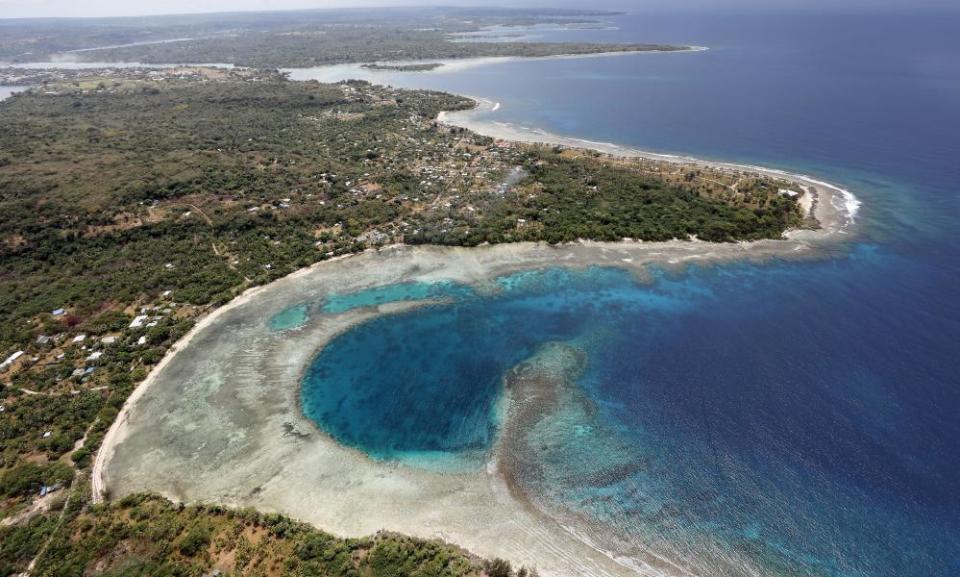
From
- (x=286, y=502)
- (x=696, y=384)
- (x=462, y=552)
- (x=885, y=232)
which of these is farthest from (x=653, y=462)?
(x=885, y=232)

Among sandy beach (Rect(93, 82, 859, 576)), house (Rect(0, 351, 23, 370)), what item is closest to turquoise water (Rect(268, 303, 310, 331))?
sandy beach (Rect(93, 82, 859, 576))

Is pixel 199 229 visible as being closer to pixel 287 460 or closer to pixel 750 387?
pixel 287 460

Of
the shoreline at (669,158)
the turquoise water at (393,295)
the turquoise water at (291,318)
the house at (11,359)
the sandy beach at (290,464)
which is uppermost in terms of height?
the shoreline at (669,158)

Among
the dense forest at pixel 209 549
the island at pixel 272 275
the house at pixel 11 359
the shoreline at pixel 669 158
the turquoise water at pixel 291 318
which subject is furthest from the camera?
the shoreline at pixel 669 158

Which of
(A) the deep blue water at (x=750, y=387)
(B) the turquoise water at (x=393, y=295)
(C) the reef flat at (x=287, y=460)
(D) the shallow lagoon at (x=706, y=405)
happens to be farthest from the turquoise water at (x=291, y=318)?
(A) the deep blue water at (x=750, y=387)

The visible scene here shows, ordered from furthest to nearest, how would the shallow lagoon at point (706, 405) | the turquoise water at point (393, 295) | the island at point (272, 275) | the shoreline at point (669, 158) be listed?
1. the shoreline at point (669, 158)
2. the turquoise water at point (393, 295)
3. the shallow lagoon at point (706, 405)
4. the island at point (272, 275)

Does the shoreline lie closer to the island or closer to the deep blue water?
the island

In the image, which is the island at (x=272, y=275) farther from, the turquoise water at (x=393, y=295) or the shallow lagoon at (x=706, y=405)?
the shallow lagoon at (x=706, y=405)

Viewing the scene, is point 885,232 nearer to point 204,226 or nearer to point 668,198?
point 668,198

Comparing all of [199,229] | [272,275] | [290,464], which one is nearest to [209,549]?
[290,464]

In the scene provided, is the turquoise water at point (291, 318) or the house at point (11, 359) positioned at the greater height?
the turquoise water at point (291, 318)
